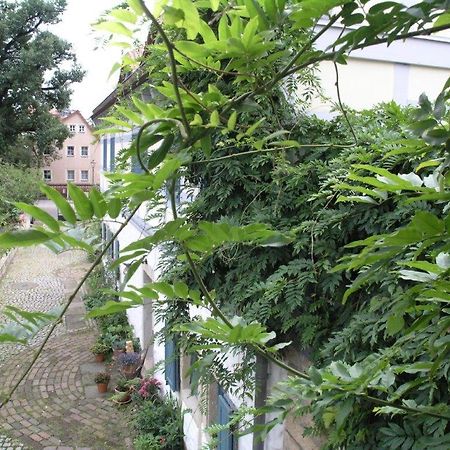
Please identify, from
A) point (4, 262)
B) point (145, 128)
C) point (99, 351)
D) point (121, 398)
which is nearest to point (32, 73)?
point (4, 262)

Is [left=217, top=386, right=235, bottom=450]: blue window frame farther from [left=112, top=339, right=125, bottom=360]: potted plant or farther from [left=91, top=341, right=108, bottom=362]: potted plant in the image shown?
[left=91, top=341, right=108, bottom=362]: potted plant

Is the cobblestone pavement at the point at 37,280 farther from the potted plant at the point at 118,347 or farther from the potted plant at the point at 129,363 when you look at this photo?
the potted plant at the point at 129,363

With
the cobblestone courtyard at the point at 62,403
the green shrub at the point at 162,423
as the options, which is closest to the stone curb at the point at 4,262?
the cobblestone courtyard at the point at 62,403

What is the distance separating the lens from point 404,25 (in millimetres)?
699

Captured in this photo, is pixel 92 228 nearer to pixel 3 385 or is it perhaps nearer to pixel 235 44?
pixel 235 44

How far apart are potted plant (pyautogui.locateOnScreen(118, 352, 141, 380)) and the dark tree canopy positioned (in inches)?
690

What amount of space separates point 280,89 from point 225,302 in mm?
1294

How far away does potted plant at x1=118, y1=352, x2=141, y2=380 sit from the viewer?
820cm

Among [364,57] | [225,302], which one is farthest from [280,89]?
[364,57]

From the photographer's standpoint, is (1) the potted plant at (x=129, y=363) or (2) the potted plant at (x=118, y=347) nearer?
(1) the potted plant at (x=129, y=363)

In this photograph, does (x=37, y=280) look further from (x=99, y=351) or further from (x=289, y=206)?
(x=289, y=206)

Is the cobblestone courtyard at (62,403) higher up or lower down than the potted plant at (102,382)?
lower down

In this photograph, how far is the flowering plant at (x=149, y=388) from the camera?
7184 mm

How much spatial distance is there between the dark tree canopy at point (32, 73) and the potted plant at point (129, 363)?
17538 mm
